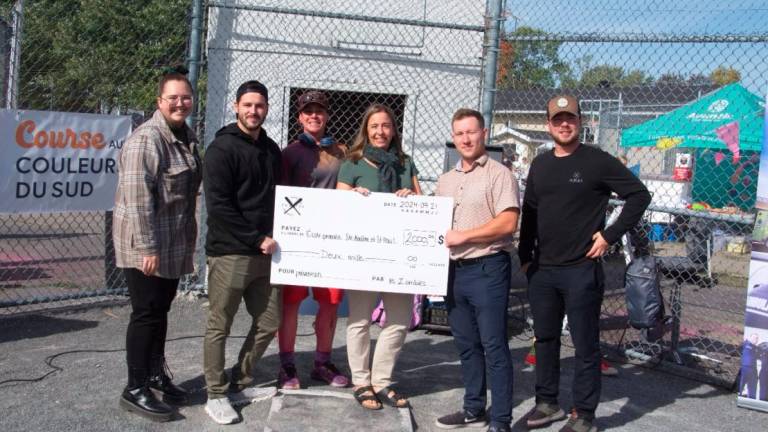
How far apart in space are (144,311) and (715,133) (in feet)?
37.1

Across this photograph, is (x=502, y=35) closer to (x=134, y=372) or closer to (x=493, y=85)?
(x=493, y=85)

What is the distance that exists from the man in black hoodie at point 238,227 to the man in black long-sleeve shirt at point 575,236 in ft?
5.44

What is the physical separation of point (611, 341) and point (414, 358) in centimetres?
213

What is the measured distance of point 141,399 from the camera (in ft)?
14.0

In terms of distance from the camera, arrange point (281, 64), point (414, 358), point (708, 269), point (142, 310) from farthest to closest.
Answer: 1. point (708, 269)
2. point (281, 64)
3. point (414, 358)
4. point (142, 310)

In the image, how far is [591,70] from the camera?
657 centimetres

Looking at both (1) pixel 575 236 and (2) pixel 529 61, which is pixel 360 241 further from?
(2) pixel 529 61

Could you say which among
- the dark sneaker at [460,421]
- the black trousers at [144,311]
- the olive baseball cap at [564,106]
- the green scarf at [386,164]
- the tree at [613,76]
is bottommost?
the dark sneaker at [460,421]

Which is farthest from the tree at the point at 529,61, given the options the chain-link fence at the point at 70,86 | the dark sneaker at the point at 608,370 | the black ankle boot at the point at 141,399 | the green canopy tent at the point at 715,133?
the green canopy tent at the point at 715,133

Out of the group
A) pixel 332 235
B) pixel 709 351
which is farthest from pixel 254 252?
pixel 709 351

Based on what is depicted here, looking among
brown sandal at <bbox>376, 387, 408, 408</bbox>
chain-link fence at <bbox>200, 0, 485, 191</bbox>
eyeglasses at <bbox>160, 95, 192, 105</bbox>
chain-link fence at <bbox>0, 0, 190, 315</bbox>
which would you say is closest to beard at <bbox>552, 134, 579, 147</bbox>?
brown sandal at <bbox>376, 387, 408, 408</bbox>

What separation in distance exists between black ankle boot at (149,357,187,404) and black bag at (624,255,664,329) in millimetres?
3367

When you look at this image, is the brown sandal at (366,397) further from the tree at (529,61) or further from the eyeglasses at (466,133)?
the tree at (529,61)

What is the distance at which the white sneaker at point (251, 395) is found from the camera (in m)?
4.53
